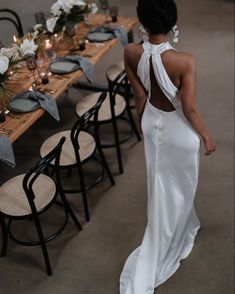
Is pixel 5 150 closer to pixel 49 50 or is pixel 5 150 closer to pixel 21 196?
pixel 21 196

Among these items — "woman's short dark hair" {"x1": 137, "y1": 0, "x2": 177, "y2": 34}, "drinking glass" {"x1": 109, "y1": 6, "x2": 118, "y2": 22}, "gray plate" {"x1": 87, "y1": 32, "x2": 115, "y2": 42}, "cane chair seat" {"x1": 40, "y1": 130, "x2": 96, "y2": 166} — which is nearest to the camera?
"woman's short dark hair" {"x1": 137, "y1": 0, "x2": 177, "y2": 34}

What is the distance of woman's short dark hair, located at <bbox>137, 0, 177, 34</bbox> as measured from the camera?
1.90m

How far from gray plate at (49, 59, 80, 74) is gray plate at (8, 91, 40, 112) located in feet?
1.17

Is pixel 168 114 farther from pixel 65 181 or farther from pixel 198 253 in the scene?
pixel 65 181

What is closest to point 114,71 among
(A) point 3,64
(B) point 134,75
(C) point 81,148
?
(C) point 81,148

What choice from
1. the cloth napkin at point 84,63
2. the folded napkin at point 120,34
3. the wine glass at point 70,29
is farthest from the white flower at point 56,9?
the folded napkin at point 120,34

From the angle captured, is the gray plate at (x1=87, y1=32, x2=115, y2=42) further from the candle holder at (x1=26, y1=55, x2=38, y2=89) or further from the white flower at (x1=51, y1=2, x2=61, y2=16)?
the candle holder at (x1=26, y1=55, x2=38, y2=89)

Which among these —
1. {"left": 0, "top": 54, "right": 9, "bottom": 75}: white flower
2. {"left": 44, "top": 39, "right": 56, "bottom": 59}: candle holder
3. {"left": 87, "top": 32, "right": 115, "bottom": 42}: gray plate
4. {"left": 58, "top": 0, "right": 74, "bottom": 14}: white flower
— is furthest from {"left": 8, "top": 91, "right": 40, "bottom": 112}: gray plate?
{"left": 87, "top": 32, "right": 115, "bottom": 42}: gray plate

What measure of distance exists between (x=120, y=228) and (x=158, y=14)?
4.91 ft

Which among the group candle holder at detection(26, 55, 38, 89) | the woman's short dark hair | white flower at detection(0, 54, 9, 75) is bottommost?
candle holder at detection(26, 55, 38, 89)

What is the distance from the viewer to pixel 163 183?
2.36m

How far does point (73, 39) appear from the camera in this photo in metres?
3.59

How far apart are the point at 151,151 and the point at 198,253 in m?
0.77

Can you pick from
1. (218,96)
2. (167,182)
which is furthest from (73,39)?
(167,182)
